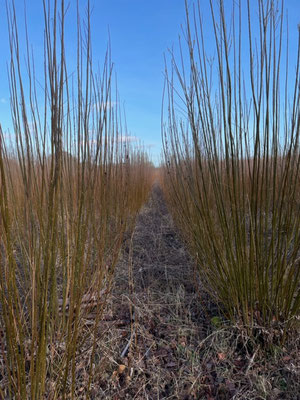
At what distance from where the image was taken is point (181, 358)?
4.22ft

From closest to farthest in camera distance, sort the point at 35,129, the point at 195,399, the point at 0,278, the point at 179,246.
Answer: the point at 0,278 < the point at 35,129 < the point at 195,399 < the point at 179,246

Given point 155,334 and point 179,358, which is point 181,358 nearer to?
point 179,358

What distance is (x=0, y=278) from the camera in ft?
2.23

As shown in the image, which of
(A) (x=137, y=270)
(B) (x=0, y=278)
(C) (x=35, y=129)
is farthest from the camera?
(A) (x=137, y=270)

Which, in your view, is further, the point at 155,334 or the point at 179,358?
the point at 155,334

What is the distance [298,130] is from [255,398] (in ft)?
3.60

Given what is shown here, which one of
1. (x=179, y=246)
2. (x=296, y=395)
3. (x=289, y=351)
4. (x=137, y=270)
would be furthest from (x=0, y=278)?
(x=179, y=246)

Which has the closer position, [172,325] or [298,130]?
[298,130]

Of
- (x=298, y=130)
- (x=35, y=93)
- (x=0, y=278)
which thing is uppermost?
(x=35, y=93)

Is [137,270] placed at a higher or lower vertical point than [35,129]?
lower

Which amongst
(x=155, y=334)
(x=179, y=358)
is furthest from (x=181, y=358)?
(x=155, y=334)

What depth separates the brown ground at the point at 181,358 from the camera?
1132 millimetres

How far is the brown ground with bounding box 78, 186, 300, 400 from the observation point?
3.71ft

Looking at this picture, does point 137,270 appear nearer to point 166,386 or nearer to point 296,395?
point 166,386
